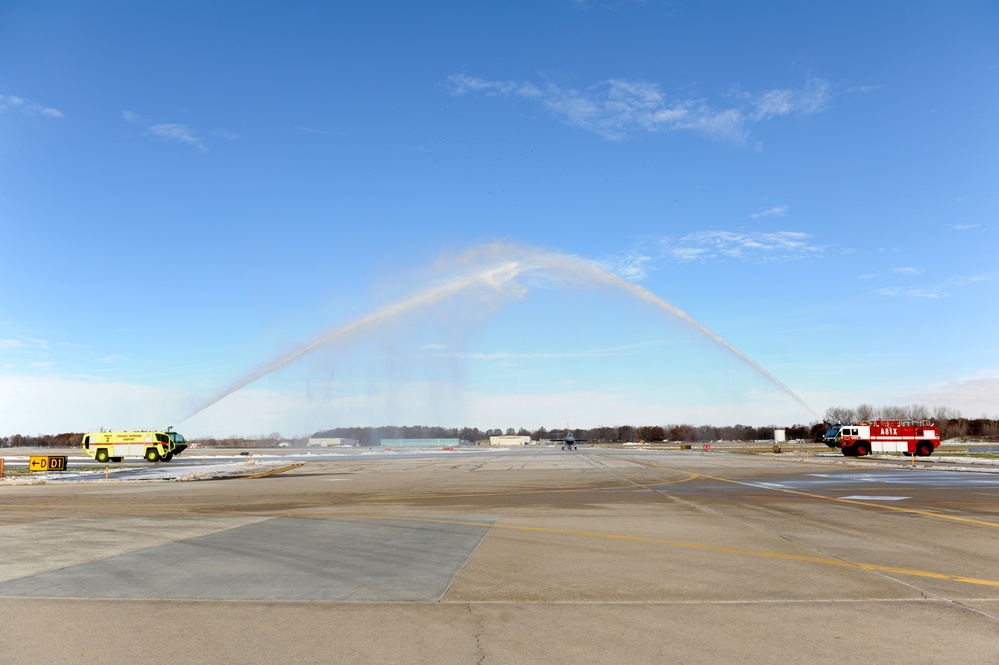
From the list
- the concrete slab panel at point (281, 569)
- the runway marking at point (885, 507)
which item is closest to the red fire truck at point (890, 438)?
the runway marking at point (885, 507)

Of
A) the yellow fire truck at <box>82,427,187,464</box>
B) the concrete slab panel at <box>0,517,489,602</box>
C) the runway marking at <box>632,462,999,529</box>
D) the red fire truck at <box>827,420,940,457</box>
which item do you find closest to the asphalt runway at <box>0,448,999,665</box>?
the concrete slab panel at <box>0,517,489,602</box>

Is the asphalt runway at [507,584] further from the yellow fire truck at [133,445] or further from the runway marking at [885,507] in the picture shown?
the yellow fire truck at [133,445]

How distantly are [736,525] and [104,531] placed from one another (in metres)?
15.3

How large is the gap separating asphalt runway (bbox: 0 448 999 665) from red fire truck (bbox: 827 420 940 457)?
4736 cm

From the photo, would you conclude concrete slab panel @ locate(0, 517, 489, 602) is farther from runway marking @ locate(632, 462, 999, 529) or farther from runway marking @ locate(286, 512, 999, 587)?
runway marking @ locate(632, 462, 999, 529)

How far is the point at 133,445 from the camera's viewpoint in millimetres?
63375

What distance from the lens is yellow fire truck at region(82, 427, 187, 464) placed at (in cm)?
6294

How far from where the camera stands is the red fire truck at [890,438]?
6238 centimetres

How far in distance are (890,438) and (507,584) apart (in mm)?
64926

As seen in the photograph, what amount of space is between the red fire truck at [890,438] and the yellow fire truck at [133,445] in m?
65.6

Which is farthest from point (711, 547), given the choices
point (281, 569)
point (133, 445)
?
point (133, 445)

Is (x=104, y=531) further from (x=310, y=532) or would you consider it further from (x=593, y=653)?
(x=593, y=653)

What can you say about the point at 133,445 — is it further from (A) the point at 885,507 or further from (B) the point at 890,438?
(B) the point at 890,438

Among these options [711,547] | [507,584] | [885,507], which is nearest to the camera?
[507,584]
